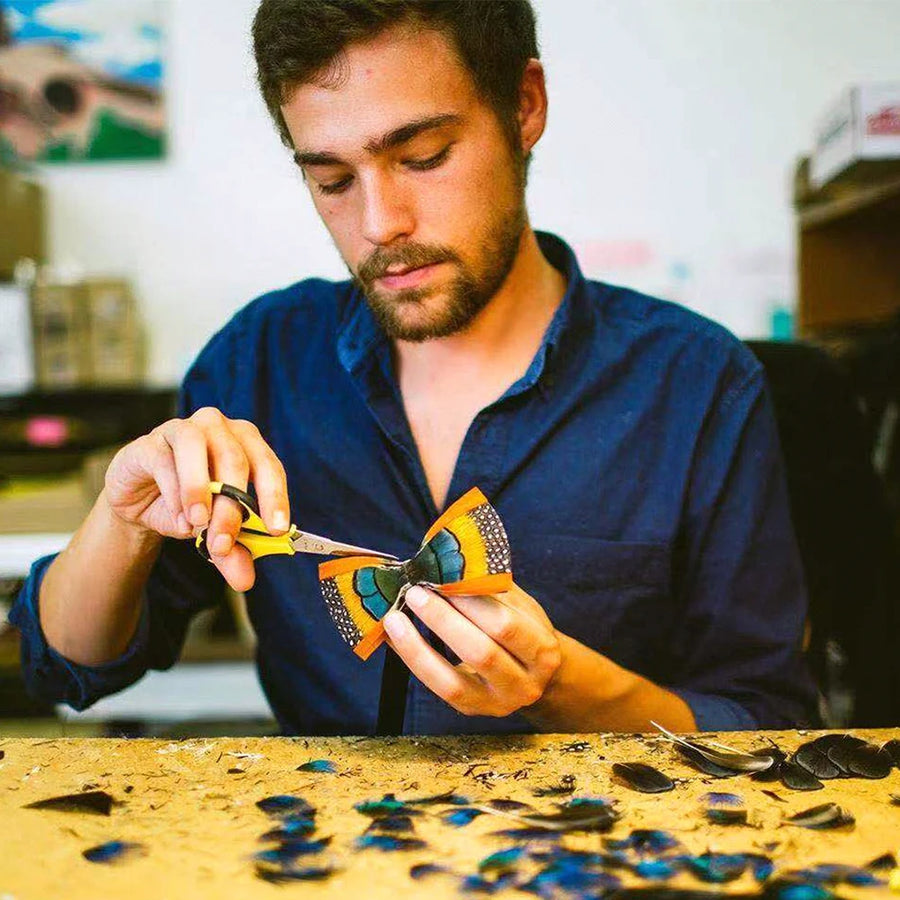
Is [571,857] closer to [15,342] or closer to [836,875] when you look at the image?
[836,875]

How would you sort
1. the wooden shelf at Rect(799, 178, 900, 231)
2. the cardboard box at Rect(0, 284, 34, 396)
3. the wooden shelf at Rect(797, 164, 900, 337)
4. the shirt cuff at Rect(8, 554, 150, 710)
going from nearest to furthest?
the shirt cuff at Rect(8, 554, 150, 710), the wooden shelf at Rect(799, 178, 900, 231), the wooden shelf at Rect(797, 164, 900, 337), the cardboard box at Rect(0, 284, 34, 396)

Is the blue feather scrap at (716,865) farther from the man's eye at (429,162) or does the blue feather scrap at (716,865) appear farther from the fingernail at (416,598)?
the man's eye at (429,162)

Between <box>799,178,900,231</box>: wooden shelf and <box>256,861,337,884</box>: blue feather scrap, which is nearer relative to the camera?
<box>256,861,337,884</box>: blue feather scrap

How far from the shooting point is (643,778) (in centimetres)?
72

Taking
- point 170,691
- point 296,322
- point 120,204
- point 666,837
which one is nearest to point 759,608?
point 666,837

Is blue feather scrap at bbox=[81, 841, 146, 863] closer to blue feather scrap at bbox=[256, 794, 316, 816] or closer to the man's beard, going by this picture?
blue feather scrap at bbox=[256, 794, 316, 816]

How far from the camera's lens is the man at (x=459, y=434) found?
3.29 feet

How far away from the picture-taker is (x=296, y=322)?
1.25 metres

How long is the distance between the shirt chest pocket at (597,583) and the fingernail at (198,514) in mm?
401

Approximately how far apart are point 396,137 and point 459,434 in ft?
1.08

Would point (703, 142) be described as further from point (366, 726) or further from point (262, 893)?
point (262, 893)

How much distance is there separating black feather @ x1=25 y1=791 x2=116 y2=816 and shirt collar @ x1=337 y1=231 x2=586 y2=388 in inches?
22.8

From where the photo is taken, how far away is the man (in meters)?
1.00

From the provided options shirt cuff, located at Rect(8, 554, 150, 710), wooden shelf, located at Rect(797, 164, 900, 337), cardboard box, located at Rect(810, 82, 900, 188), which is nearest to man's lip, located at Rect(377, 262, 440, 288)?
shirt cuff, located at Rect(8, 554, 150, 710)
